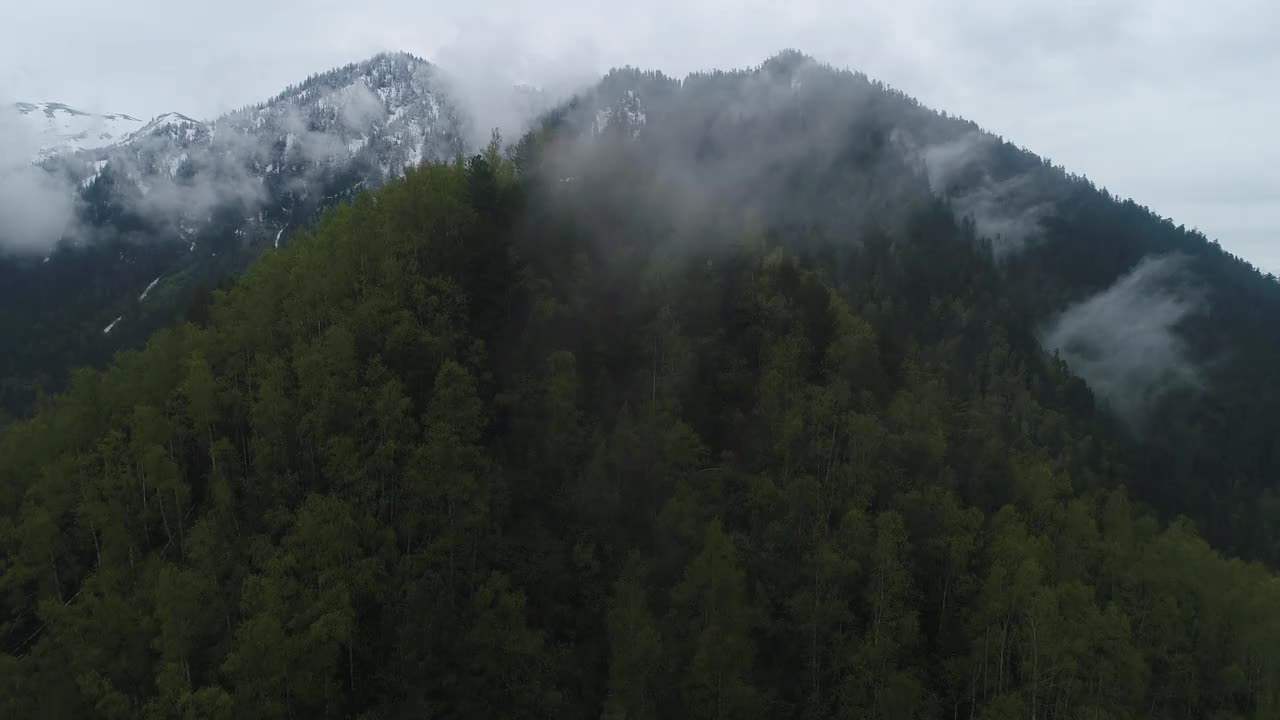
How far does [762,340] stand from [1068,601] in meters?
35.4

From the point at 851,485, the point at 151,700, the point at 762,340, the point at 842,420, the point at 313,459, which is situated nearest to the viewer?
the point at 151,700

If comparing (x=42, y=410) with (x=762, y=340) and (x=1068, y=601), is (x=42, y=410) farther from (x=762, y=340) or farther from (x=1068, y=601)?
(x=1068, y=601)

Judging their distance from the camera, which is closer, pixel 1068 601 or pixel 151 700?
pixel 151 700

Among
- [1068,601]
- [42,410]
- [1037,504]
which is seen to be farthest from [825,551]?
[42,410]

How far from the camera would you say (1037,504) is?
75.2m

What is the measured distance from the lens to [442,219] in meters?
77.7

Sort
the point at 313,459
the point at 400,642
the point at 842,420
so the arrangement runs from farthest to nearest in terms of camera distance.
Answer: the point at 842,420, the point at 313,459, the point at 400,642

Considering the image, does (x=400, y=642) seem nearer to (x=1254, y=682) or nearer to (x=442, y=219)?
(x=442, y=219)

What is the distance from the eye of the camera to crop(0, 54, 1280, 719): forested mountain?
54.2m

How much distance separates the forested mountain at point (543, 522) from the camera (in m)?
54.2

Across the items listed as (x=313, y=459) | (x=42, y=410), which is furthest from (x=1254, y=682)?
(x=42, y=410)

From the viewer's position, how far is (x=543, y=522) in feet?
213

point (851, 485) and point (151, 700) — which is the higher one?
point (851, 485)

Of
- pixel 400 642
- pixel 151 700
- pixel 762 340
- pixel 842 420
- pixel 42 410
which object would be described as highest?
pixel 762 340
